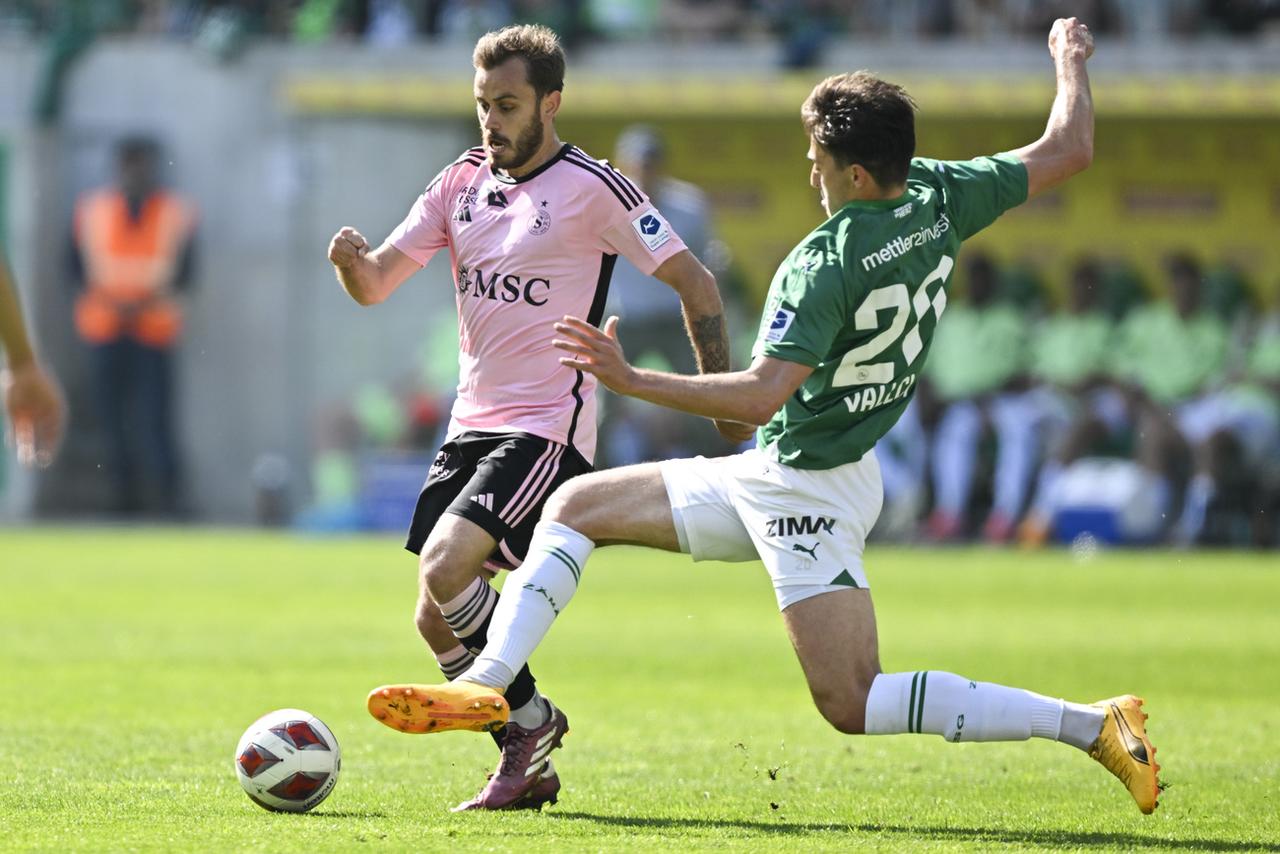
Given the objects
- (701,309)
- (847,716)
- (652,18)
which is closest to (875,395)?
(701,309)

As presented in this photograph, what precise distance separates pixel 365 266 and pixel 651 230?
0.94 m

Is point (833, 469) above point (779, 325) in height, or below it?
below

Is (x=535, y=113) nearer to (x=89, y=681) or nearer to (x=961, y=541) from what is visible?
(x=89, y=681)

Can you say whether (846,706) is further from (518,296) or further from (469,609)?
(518,296)

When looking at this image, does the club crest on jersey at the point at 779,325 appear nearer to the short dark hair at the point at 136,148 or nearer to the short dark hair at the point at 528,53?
the short dark hair at the point at 528,53

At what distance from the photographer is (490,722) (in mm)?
5902

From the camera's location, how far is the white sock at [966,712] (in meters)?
6.12

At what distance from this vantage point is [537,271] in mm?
6984

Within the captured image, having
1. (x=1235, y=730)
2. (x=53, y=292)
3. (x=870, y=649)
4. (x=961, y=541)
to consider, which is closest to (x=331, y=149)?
(x=53, y=292)

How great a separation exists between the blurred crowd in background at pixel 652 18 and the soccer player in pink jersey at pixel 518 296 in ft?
51.4

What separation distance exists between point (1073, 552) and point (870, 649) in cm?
1313

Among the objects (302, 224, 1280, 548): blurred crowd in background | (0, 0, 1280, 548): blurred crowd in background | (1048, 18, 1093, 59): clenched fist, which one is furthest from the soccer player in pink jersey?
(302, 224, 1280, 548): blurred crowd in background

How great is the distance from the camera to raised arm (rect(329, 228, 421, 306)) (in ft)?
22.9

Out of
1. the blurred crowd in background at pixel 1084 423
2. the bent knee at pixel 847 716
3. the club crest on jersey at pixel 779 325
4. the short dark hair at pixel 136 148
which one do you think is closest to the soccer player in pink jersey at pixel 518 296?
the club crest on jersey at pixel 779 325
